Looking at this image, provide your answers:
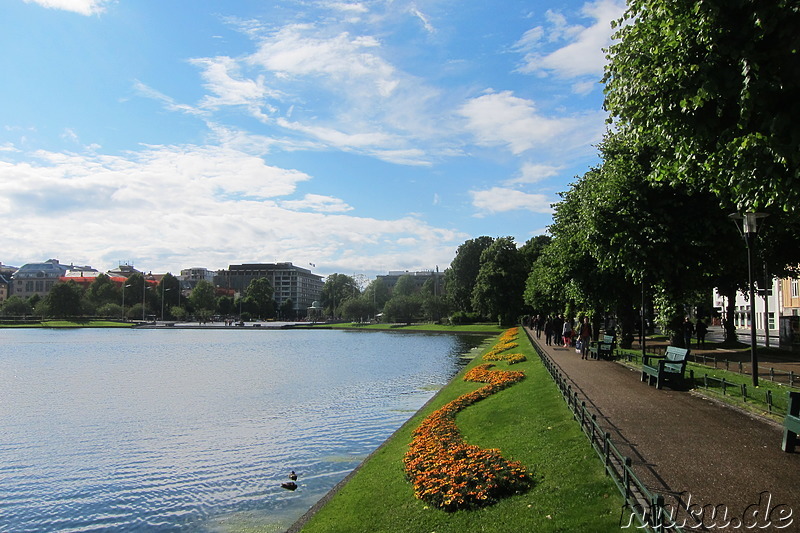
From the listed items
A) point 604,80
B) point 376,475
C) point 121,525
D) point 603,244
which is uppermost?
point 604,80

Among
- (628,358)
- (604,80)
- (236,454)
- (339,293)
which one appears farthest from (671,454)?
(339,293)

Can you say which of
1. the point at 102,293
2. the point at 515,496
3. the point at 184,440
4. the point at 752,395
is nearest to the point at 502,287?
the point at 184,440

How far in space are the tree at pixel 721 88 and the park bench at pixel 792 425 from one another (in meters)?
3.17

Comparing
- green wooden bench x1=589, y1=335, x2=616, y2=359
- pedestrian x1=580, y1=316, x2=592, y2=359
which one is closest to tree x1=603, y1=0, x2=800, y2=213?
green wooden bench x1=589, y1=335, x2=616, y2=359

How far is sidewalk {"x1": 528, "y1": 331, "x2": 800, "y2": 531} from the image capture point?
7.32m

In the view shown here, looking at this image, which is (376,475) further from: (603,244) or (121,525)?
(603,244)

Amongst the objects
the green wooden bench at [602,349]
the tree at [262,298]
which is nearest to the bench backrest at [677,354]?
the green wooden bench at [602,349]

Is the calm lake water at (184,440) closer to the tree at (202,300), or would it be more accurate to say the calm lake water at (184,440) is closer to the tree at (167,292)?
the tree at (167,292)

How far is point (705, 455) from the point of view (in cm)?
955

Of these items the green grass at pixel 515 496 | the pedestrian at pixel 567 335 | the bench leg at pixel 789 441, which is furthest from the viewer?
the pedestrian at pixel 567 335

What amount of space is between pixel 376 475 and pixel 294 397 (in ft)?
46.1

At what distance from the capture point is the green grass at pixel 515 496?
26.0ft

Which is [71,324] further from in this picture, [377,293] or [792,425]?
[792,425]

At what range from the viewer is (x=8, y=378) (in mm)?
32469
